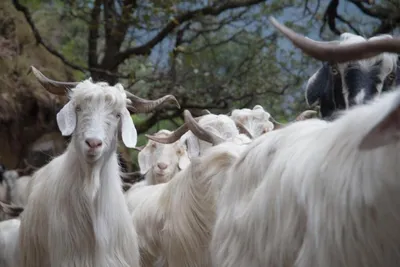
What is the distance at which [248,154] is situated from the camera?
5.02 m

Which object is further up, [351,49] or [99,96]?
[351,49]

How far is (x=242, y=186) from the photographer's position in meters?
4.94

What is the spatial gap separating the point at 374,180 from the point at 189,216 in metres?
3.66

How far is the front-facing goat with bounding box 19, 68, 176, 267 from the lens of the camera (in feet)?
22.4

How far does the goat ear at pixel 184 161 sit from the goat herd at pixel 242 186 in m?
0.02

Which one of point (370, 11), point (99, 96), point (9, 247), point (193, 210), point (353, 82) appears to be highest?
point (370, 11)

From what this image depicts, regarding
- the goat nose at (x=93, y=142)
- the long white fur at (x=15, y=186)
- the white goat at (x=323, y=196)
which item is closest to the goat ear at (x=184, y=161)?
the goat nose at (x=93, y=142)

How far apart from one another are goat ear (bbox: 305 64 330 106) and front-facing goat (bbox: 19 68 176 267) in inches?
66.0

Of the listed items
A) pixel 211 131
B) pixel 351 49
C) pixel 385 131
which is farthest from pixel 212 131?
pixel 351 49

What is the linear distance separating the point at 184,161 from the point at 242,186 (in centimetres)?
419

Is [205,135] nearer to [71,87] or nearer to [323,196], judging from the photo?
[71,87]

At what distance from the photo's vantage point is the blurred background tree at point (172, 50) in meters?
14.7

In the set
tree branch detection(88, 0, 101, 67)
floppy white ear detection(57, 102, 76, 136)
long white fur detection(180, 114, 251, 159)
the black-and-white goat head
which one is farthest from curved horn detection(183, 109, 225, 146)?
tree branch detection(88, 0, 101, 67)

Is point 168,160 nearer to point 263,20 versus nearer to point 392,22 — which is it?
point 392,22
